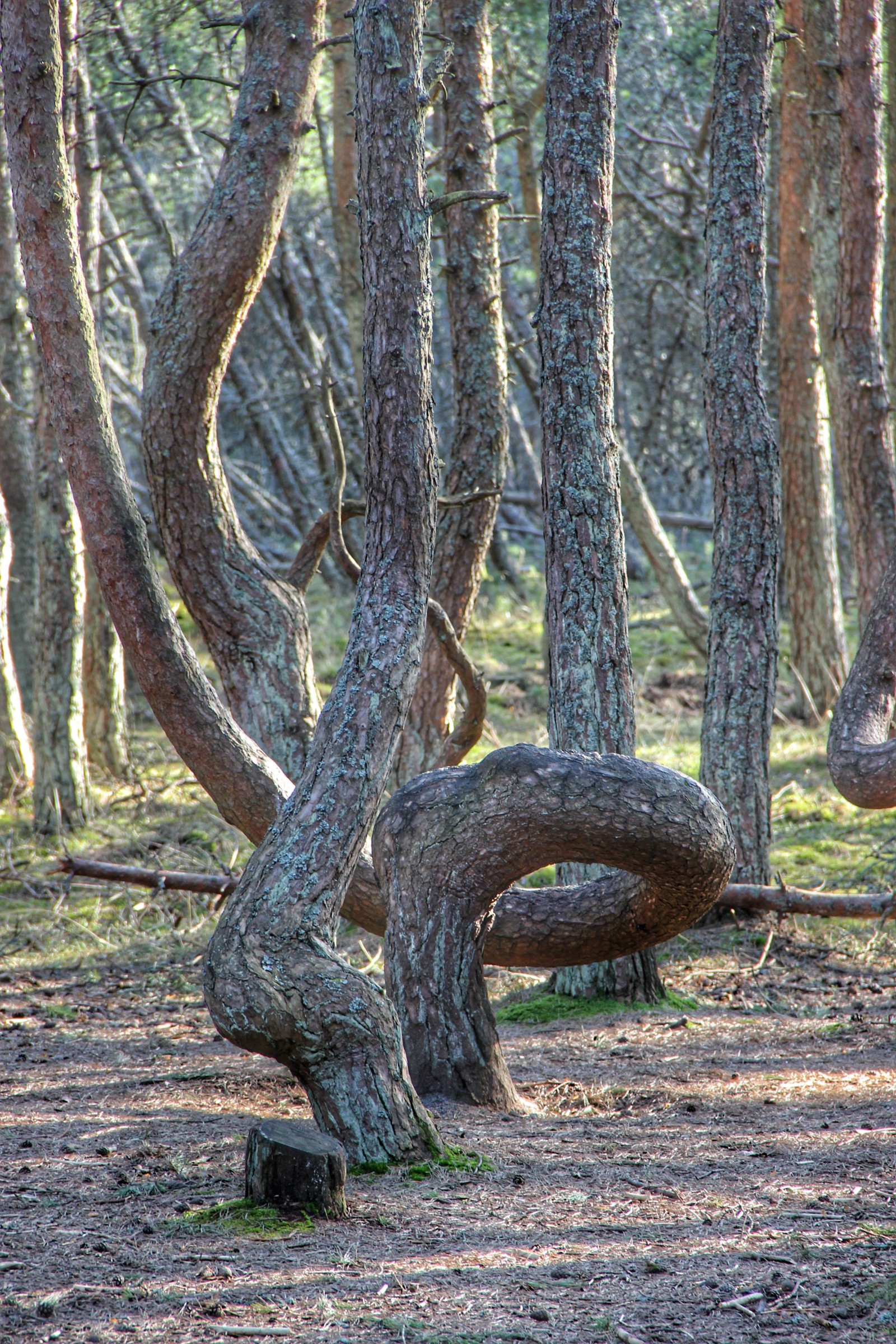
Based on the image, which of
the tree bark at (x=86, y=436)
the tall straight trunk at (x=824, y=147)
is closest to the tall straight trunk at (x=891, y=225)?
the tall straight trunk at (x=824, y=147)

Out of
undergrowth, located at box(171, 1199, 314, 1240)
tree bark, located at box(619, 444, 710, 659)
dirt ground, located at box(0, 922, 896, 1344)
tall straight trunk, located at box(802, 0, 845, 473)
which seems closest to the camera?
dirt ground, located at box(0, 922, 896, 1344)

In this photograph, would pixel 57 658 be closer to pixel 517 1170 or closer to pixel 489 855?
pixel 489 855

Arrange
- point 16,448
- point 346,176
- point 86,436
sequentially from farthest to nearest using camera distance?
1. point 16,448
2. point 346,176
3. point 86,436

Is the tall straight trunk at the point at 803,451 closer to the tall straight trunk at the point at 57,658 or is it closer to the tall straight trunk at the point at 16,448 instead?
the tall straight trunk at the point at 57,658

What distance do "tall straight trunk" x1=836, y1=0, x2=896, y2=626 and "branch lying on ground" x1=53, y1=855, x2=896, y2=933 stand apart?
2.71 metres

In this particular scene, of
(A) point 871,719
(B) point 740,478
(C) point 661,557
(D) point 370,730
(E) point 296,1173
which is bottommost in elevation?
(E) point 296,1173

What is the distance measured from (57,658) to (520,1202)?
7.43 m

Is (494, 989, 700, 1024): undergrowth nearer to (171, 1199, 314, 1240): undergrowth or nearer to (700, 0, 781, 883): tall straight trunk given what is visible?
(700, 0, 781, 883): tall straight trunk

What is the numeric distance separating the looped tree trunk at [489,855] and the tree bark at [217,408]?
68.9 inches

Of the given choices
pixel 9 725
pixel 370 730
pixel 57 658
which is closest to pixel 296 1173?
pixel 370 730

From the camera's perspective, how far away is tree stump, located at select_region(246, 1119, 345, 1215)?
325cm

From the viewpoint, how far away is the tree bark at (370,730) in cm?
359

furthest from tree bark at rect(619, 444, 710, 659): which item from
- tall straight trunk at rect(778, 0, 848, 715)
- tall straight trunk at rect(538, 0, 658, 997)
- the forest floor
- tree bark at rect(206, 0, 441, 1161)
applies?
tree bark at rect(206, 0, 441, 1161)

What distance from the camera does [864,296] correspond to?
8.66 meters
